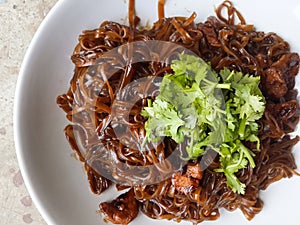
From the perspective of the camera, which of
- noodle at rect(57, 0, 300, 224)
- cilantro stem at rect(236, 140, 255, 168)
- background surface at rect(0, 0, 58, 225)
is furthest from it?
background surface at rect(0, 0, 58, 225)

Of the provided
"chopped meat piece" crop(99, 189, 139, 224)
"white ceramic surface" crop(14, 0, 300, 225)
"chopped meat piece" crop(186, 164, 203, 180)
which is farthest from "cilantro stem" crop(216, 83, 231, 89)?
"chopped meat piece" crop(99, 189, 139, 224)

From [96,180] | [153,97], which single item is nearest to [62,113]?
[96,180]

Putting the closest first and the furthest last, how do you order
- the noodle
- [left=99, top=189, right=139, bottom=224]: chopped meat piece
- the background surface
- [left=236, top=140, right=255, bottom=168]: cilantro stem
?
[left=236, top=140, right=255, bottom=168]: cilantro stem < the noodle < [left=99, top=189, right=139, bottom=224]: chopped meat piece < the background surface

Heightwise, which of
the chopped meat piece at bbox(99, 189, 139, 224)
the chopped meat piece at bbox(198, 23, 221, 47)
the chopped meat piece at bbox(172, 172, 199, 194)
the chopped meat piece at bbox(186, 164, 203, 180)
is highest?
the chopped meat piece at bbox(198, 23, 221, 47)

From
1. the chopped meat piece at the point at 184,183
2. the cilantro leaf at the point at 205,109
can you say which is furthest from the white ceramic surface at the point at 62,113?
the cilantro leaf at the point at 205,109

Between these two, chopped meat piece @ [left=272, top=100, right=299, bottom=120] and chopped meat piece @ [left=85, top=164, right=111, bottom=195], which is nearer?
chopped meat piece @ [left=272, top=100, right=299, bottom=120]

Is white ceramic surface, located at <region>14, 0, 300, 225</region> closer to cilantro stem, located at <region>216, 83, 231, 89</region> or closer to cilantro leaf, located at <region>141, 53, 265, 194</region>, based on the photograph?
cilantro leaf, located at <region>141, 53, 265, 194</region>

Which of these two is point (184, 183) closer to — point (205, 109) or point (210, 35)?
point (205, 109)
